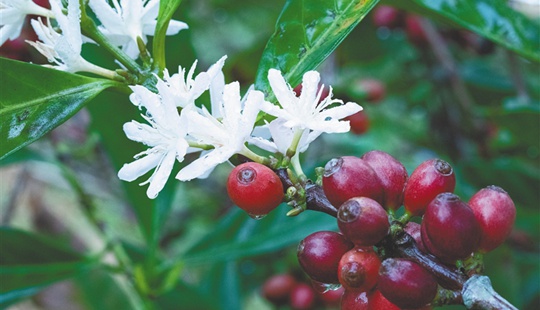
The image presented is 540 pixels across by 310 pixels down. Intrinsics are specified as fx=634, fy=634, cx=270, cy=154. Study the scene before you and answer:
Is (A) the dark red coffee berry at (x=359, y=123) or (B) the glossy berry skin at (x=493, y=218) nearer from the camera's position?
(B) the glossy berry skin at (x=493, y=218)

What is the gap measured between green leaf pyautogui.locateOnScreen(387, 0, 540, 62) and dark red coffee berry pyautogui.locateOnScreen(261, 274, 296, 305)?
116 cm

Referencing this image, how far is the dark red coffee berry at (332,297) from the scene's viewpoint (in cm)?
224

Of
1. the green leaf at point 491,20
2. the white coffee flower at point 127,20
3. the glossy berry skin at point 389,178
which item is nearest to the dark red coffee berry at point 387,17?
the green leaf at point 491,20

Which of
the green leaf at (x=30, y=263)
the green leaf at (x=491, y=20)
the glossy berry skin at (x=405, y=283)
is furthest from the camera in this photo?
the green leaf at (x=30, y=263)

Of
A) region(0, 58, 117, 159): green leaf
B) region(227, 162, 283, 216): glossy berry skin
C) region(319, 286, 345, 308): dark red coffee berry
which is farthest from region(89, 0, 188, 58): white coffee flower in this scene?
region(319, 286, 345, 308): dark red coffee berry

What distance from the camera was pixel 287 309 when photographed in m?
2.70

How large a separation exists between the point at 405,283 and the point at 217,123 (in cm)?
39

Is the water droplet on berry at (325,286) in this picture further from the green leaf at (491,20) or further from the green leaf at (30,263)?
the green leaf at (30,263)

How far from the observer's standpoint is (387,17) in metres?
2.93

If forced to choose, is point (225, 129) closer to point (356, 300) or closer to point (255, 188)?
point (255, 188)

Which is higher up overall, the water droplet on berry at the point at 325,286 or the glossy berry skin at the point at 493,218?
the water droplet on berry at the point at 325,286

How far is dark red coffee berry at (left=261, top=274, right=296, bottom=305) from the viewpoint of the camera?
7.86 ft

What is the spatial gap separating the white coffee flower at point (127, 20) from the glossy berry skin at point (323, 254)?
0.49 meters

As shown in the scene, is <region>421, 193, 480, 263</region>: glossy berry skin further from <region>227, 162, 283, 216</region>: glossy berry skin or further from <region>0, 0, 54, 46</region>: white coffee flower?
<region>0, 0, 54, 46</region>: white coffee flower
